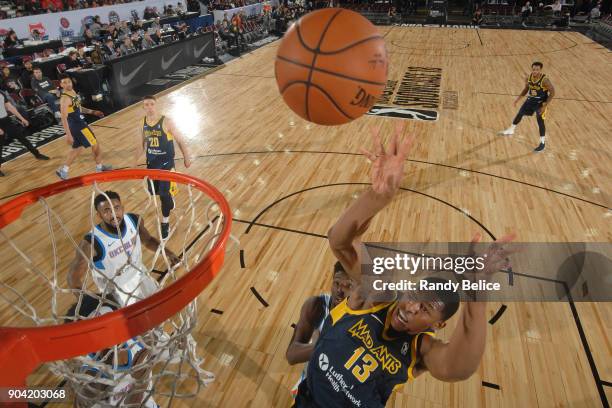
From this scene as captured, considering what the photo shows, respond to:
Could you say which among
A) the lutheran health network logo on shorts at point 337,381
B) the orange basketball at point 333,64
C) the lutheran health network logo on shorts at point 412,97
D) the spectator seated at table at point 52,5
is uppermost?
the orange basketball at point 333,64

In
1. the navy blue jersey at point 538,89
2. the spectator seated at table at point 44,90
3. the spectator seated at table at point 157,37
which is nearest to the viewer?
the navy blue jersey at point 538,89

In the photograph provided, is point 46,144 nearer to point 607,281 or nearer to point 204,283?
point 204,283

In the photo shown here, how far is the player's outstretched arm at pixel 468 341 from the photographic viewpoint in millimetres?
1464

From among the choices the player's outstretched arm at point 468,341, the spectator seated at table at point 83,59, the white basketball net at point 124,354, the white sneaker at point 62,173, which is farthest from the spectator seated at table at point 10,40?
the player's outstretched arm at point 468,341

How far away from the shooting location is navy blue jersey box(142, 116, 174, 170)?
4.89 m

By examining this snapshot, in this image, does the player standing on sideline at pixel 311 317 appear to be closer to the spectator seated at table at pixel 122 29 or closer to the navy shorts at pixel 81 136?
the navy shorts at pixel 81 136

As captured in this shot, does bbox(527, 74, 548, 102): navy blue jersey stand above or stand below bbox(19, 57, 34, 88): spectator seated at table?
above

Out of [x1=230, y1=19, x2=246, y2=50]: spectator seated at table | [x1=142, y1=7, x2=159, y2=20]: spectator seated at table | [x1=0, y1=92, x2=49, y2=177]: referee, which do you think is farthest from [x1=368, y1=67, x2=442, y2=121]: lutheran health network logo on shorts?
[x1=142, y1=7, x2=159, y2=20]: spectator seated at table

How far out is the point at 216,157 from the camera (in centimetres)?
731

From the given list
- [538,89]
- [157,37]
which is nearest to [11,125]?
[157,37]

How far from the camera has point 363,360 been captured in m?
2.03

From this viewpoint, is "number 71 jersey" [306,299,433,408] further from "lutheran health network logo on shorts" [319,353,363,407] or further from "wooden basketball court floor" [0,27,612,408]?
"wooden basketball court floor" [0,27,612,408]

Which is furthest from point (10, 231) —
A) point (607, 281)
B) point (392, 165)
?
point (607, 281)

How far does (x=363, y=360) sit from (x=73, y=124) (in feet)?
20.7
